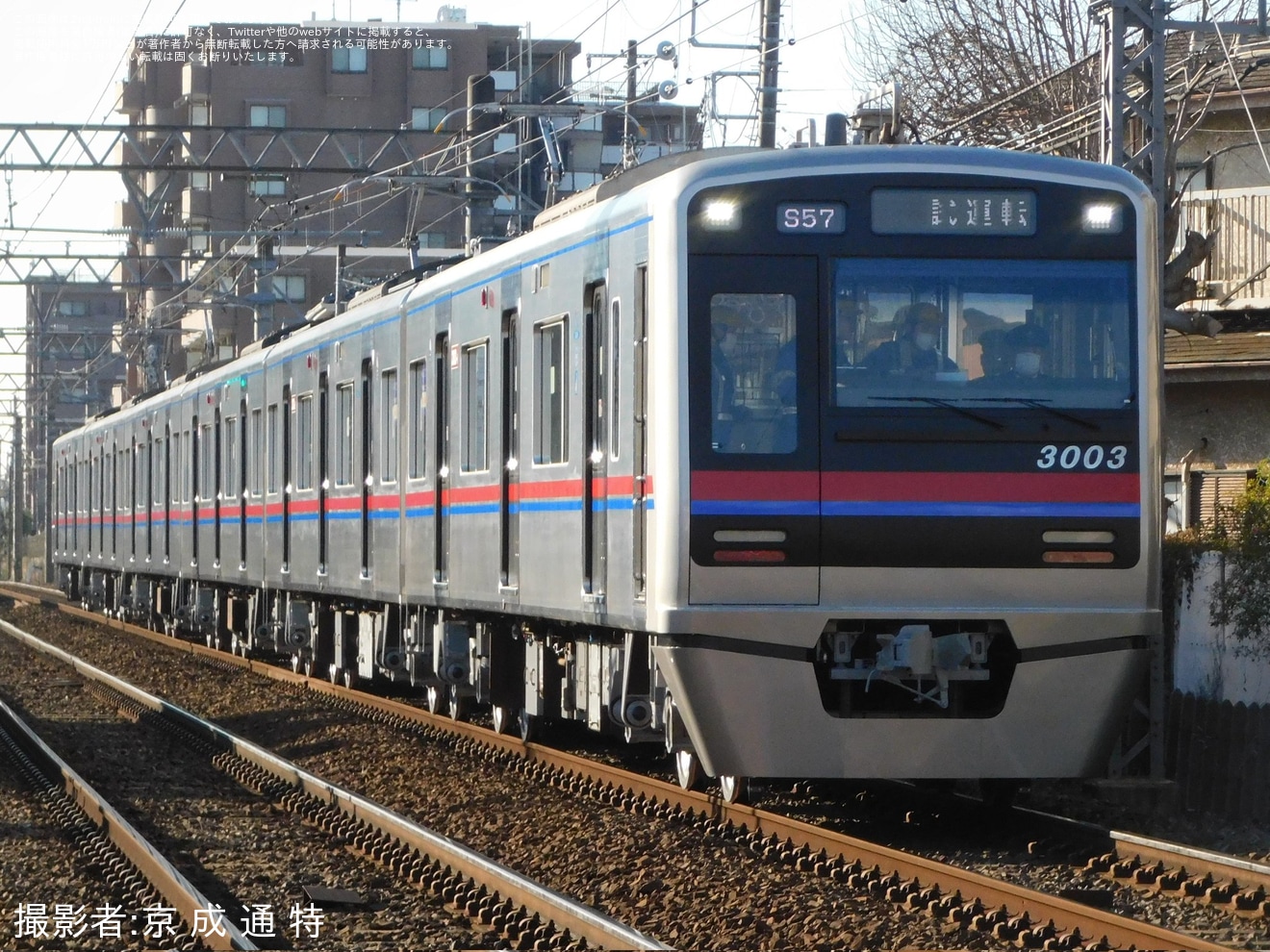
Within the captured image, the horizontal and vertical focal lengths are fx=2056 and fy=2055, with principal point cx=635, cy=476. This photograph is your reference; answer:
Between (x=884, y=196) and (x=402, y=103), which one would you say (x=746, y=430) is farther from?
(x=402, y=103)

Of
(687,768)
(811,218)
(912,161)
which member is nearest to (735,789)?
(687,768)

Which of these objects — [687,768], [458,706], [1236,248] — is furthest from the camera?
[1236,248]

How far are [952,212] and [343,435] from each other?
8454 mm

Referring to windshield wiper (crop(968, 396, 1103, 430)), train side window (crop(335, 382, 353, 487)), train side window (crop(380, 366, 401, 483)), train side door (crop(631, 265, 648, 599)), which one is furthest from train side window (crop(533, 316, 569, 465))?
train side window (crop(335, 382, 353, 487))

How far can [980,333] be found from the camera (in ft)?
29.1

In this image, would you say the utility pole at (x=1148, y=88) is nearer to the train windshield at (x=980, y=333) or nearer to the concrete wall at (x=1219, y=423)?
the train windshield at (x=980, y=333)

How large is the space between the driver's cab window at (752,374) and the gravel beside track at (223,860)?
234 centimetres

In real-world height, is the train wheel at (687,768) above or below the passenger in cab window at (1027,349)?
below

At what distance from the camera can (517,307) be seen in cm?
1157

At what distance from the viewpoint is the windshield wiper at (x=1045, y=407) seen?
883 cm

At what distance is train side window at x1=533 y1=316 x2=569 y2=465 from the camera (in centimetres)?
1066

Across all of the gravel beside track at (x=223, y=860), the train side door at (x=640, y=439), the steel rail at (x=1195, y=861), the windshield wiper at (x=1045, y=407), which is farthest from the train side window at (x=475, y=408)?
the steel rail at (x=1195, y=861)

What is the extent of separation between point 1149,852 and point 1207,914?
866 mm

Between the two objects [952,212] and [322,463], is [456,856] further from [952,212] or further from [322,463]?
[322,463]
